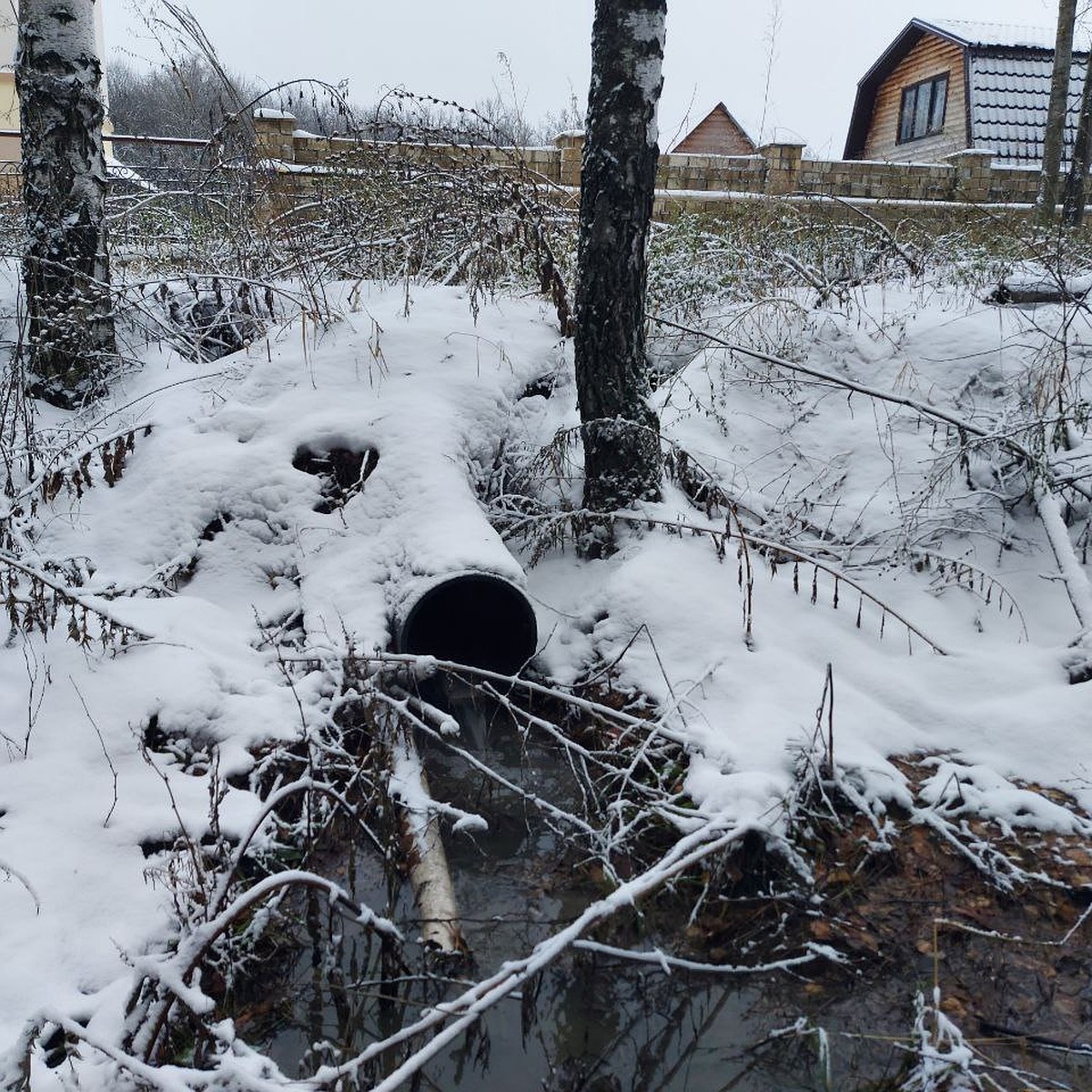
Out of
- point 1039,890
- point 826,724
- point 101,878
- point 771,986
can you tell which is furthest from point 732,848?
point 101,878

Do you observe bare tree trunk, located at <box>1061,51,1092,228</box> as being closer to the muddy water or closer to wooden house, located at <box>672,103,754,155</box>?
the muddy water

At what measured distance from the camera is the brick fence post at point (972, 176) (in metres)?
12.5

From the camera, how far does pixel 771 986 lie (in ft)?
8.25

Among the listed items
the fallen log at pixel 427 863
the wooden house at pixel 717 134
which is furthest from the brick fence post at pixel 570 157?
the wooden house at pixel 717 134

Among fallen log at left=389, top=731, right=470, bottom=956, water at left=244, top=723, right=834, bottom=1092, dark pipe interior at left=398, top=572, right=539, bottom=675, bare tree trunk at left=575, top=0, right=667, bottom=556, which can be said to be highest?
bare tree trunk at left=575, top=0, right=667, bottom=556

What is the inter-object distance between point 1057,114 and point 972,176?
120 cm

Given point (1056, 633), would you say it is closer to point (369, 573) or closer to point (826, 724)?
point (826, 724)

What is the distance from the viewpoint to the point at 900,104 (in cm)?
2239

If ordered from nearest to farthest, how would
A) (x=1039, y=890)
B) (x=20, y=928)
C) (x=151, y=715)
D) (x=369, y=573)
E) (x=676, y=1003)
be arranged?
(x=20, y=928) < (x=676, y=1003) < (x=1039, y=890) < (x=151, y=715) < (x=369, y=573)

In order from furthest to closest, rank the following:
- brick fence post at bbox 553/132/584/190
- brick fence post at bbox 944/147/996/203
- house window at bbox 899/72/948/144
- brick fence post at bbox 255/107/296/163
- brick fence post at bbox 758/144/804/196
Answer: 1. house window at bbox 899/72/948/144
2. brick fence post at bbox 944/147/996/203
3. brick fence post at bbox 758/144/804/196
4. brick fence post at bbox 553/132/584/190
5. brick fence post at bbox 255/107/296/163

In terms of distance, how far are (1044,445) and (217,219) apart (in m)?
5.98

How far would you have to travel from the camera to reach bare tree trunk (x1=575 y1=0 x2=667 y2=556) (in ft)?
12.9

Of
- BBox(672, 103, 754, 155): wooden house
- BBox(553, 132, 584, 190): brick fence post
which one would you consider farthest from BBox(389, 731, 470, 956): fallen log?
BBox(672, 103, 754, 155): wooden house

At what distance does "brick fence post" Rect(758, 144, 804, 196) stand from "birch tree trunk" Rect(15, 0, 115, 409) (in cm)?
868
